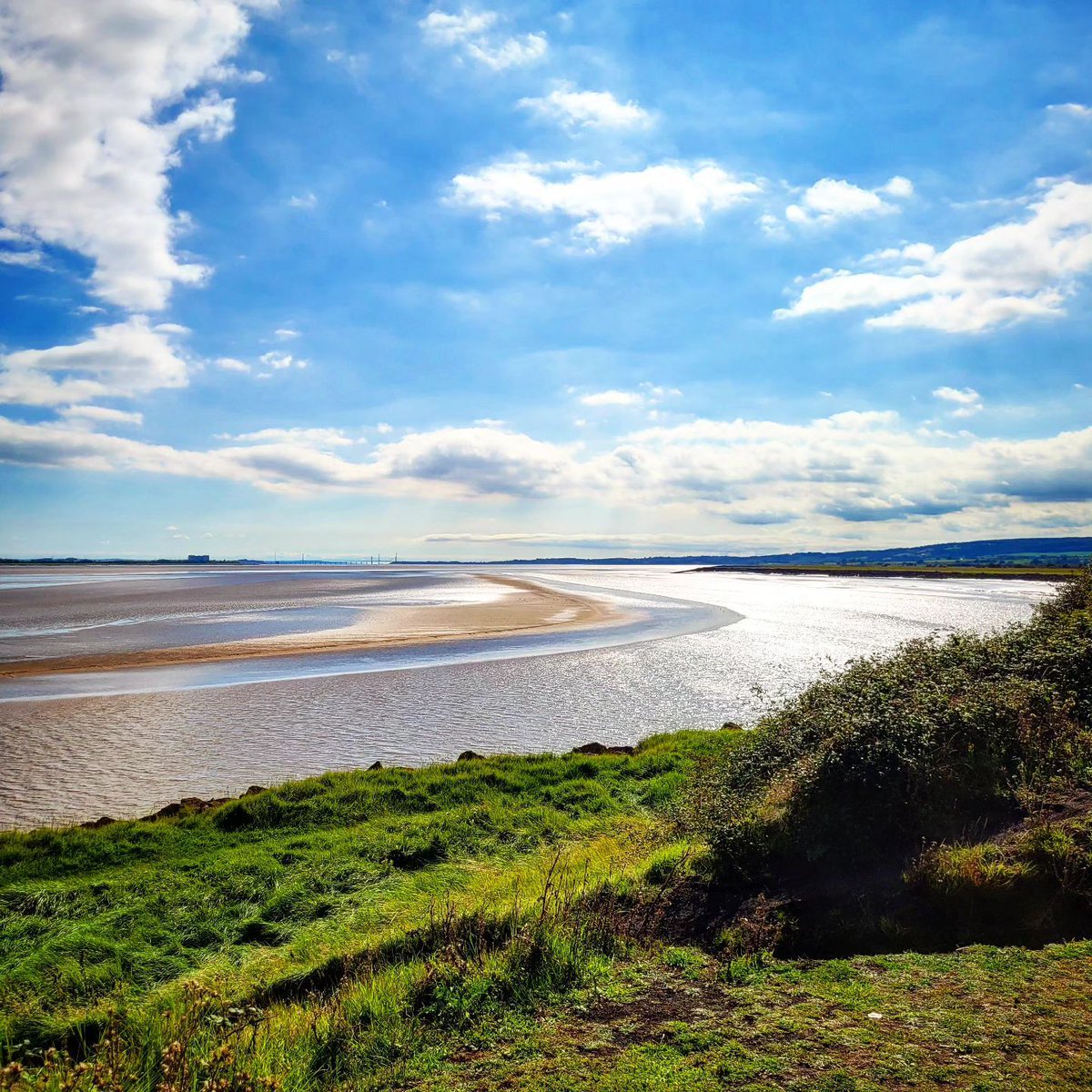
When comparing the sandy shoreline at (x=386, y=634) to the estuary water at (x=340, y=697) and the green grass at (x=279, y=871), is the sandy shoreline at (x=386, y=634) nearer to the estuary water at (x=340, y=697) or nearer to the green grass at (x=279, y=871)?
the estuary water at (x=340, y=697)

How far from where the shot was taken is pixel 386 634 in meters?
46.2

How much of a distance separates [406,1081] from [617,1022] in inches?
70.2

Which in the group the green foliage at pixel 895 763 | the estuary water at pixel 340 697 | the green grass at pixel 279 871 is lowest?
the estuary water at pixel 340 697

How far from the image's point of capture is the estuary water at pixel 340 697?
18.3 m

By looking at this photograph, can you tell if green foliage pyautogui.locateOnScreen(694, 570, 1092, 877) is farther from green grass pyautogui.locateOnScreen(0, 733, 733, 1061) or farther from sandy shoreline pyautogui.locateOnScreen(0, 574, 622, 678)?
sandy shoreline pyautogui.locateOnScreen(0, 574, 622, 678)

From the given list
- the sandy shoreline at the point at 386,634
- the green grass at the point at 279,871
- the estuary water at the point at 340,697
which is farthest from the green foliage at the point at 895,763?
the sandy shoreline at the point at 386,634

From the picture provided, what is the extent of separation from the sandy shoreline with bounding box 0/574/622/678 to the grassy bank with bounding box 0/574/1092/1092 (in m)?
25.4

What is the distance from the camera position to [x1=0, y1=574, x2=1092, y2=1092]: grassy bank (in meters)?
5.54

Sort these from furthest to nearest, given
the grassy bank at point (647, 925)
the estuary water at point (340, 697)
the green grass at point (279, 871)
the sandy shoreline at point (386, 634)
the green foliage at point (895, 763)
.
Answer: the sandy shoreline at point (386, 634)
the estuary water at point (340, 697)
the green foliage at point (895, 763)
the green grass at point (279, 871)
the grassy bank at point (647, 925)

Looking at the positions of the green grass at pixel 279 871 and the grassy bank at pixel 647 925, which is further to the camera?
the green grass at pixel 279 871

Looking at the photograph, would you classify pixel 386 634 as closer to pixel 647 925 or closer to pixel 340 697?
pixel 340 697

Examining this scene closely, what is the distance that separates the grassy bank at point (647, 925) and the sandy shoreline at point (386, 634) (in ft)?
83.4

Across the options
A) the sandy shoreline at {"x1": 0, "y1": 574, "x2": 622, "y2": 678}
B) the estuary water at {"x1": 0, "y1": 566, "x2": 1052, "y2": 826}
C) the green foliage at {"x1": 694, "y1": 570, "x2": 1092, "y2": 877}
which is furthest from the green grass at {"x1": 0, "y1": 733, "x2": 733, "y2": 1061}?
the sandy shoreline at {"x1": 0, "y1": 574, "x2": 622, "y2": 678}

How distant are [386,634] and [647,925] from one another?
39.6m
